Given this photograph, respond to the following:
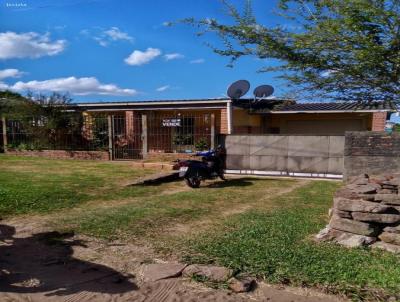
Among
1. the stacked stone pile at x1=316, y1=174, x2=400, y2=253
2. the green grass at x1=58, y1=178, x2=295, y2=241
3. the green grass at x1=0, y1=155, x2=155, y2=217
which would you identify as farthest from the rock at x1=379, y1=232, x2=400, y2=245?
the green grass at x1=0, y1=155, x2=155, y2=217

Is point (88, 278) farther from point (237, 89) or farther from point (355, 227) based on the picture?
point (237, 89)

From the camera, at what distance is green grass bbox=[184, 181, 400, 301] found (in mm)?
3531

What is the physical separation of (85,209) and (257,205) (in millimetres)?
3214

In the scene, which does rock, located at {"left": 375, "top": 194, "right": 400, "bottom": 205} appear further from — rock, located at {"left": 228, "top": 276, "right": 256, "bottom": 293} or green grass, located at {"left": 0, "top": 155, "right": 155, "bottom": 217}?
green grass, located at {"left": 0, "top": 155, "right": 155, "bottom": 217}

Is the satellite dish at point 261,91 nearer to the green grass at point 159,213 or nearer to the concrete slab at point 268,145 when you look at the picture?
the concrete slab at point 268,145

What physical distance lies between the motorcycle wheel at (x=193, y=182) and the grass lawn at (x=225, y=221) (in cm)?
38

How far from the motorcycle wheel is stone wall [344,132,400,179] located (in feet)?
13.4

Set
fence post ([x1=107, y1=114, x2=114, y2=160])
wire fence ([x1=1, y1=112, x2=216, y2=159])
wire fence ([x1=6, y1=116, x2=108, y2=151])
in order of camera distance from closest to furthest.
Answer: wire fence ([x1=1, y1=112, x2=216, y2=159]) < fence post ([x1=107, y1=114, x2=114, y2=160]) < wire fence ([x1=6, y1=116, x2=108, y2=151])

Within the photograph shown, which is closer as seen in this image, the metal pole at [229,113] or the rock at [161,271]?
the rock at [161,271]

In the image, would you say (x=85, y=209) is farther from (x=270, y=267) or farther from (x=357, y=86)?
(x=357, y=86)

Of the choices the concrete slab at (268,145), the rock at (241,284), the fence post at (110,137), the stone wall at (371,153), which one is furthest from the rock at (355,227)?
the fence post at (110,137)

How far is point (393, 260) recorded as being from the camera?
13.6 feet

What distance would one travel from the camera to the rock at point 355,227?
15.4ft

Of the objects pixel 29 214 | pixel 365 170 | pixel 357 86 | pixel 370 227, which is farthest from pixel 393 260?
pixel 365 170
